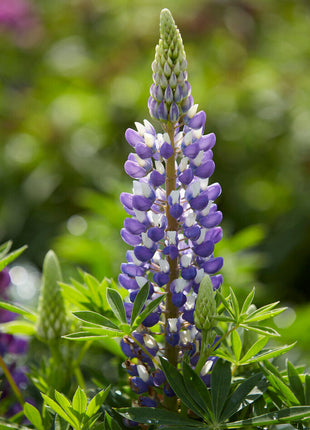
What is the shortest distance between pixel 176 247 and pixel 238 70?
2782 millimetres

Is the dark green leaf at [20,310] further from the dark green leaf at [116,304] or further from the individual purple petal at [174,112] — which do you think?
the individual purple petal at [174,112]

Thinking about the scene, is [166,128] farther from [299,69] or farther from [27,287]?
[299,69]

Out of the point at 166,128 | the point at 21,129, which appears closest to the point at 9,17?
the point at 21,129

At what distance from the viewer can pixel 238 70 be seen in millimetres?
3459

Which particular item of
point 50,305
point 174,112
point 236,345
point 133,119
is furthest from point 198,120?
point 133,119

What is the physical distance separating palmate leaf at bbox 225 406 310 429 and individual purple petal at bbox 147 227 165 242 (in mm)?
296

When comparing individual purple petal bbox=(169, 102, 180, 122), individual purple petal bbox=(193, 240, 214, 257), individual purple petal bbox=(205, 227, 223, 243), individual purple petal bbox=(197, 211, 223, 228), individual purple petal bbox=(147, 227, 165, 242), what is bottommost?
individual purple petal bbox=(193, 240, 214, 257)

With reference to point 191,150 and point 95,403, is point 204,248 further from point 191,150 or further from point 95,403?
point 95,403

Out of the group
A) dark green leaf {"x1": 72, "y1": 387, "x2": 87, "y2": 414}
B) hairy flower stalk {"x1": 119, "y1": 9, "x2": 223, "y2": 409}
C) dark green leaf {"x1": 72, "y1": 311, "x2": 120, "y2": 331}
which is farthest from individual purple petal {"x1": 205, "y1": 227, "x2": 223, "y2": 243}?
dark green leaf {"x1": 72, "y1": 387, "x2": 87, "y2": 414}

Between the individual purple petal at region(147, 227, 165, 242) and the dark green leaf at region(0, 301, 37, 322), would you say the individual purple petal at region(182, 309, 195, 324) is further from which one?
the dark green leaf at region(0, 301, 37, 322)

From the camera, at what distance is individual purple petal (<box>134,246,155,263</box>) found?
2.90 ft

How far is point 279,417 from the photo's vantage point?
0.80 m

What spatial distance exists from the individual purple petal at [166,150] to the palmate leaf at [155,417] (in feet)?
1.27

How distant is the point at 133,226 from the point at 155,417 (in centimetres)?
29
